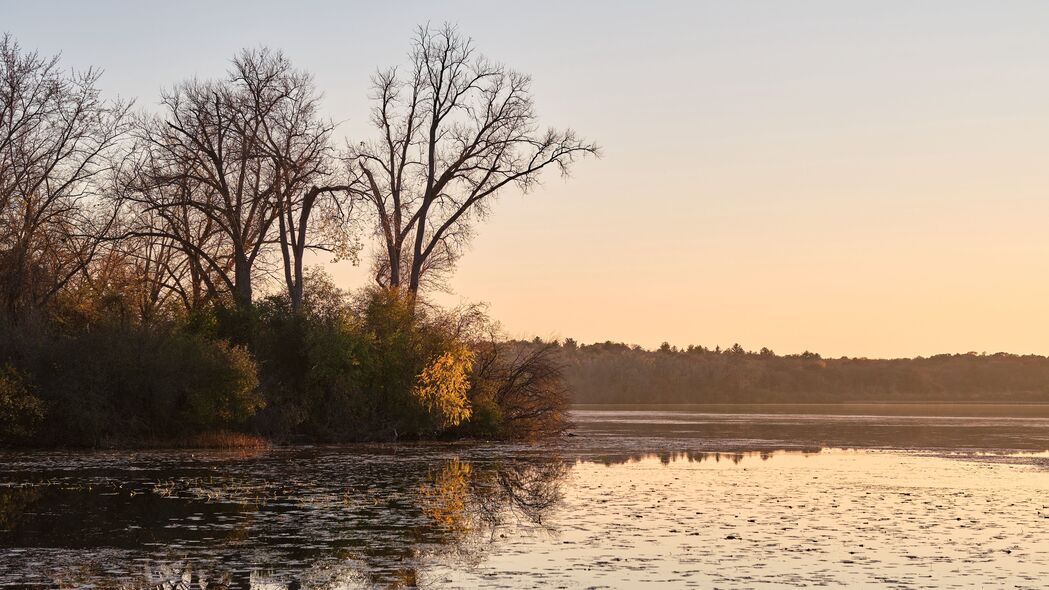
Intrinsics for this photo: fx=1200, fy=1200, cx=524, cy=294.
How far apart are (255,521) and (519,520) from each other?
15.9 feet

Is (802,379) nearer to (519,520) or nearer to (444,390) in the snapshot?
(444,390)

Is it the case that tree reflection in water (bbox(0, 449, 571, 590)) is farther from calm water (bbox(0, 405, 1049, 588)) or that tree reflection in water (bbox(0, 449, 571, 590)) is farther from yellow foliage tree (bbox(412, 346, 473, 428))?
yellow foliage tree (bbox(412, 346, 473, 428))

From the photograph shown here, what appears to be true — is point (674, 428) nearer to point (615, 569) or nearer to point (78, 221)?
point (78, 221)

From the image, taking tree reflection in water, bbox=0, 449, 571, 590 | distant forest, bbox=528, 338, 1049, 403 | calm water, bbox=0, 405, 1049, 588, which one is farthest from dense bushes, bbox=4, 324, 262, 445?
distant forest, bbox=528, 338, 1049, 403

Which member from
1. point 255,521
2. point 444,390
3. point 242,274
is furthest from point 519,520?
point 242,274

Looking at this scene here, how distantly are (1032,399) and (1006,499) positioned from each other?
126143 millimetres

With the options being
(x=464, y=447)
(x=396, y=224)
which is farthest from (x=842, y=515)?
(x=396, y=224)

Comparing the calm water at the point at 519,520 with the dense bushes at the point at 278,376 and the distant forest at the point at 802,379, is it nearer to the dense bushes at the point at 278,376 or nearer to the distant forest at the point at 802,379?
the dense bushes at the point at 278,376

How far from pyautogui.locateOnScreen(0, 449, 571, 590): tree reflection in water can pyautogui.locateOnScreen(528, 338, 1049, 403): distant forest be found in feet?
350

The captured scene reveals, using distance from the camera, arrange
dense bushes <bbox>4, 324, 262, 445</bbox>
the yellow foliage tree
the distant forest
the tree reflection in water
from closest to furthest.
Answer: the tree reflection in water → dense bushes <bbox>4, 324, 262, 445</bbox> → the yellow foliage tree → the distant forest

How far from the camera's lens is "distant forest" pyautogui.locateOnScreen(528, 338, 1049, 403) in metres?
143

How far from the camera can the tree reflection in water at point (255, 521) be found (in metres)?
16.3

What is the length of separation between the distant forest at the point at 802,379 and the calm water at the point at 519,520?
332ft

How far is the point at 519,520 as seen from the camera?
22.5m
